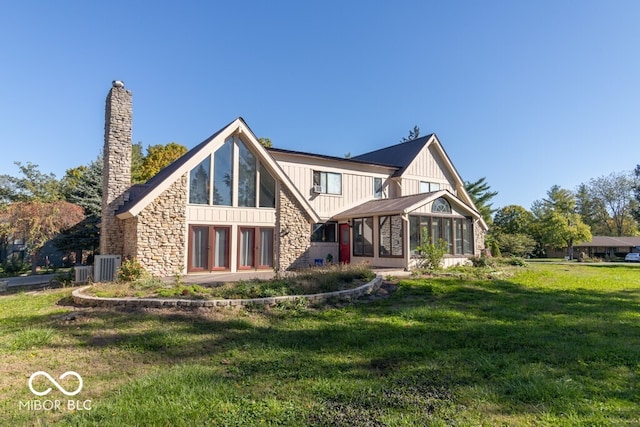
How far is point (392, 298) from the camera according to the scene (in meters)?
9.54

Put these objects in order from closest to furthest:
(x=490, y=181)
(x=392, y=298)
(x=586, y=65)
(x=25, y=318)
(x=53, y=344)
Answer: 1. (x=53, y=344)
2. (x=25, y=318)
3. (x=392, y=298)
4. (x=586, y=65)
5. (x=490, y=181)

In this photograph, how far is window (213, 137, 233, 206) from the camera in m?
14.4

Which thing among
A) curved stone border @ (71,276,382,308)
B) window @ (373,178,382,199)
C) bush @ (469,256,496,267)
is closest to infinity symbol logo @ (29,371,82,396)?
curved stone border @ (71,276,382,308)

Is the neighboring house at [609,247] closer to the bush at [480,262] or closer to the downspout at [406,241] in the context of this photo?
the bush at [480,262]

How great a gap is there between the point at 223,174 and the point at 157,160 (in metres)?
24.7

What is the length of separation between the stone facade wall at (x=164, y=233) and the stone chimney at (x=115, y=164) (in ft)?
2.56

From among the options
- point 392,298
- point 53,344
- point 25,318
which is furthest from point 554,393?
point 25,318

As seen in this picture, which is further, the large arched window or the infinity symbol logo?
the large arched window

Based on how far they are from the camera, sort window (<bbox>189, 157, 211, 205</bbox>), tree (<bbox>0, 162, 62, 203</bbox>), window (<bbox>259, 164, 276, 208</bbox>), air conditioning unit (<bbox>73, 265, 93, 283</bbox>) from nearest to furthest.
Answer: air conditioning unit (<bbox>73, 265, 93, 283</bbox>)
window (<bbox>189, 157, 211, 205</bbox>)
window (<bbox>259, 164, 276, 208</bbox>)
tree (<bbox>0, 162, 62, 203</bbox>)

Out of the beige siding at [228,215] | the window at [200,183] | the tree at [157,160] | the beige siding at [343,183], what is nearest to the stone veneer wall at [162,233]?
the window at [200,183]

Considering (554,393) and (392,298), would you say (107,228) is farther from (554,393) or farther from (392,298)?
(554,393)

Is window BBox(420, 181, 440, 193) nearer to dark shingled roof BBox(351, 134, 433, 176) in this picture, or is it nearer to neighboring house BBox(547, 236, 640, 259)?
dark shingled roof BBox(351, 134, 433, 176)

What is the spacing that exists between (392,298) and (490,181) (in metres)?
31.9

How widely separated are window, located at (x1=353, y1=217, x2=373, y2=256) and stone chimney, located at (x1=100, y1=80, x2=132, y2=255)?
10.4m
